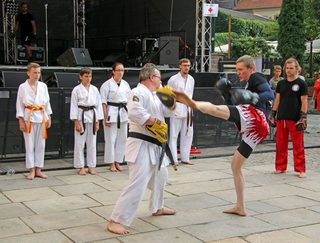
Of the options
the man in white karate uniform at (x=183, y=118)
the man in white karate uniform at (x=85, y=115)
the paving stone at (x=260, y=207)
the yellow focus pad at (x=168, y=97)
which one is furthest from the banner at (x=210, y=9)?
the yellow focus pad at (x=168, y=97)

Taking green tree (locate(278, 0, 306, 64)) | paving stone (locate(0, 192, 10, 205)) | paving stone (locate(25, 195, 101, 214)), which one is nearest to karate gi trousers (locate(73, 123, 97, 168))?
paving stone (locate(25, 195, 101, 214))

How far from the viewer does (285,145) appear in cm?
834

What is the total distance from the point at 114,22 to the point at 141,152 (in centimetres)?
1507

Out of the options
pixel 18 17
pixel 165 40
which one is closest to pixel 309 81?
pixel 165 40

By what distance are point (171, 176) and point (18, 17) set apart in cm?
1102

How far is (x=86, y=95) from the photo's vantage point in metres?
7.98

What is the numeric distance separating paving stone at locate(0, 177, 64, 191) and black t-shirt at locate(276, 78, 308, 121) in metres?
3.83

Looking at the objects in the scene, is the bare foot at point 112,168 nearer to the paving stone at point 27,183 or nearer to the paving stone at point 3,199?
the paving stone at point 27,183

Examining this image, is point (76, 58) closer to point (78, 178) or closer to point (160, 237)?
point (78, 178)

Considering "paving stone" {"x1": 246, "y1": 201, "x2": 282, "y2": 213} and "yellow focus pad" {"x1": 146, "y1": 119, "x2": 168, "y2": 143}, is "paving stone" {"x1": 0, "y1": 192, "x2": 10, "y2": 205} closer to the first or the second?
"yellow focus pad" {"x1": 146, "y1": 119, "x2": 168, "y2": 143}

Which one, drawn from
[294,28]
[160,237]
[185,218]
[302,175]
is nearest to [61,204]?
[185,218]

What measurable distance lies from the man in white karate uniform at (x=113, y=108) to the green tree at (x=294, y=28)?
17.4 metres

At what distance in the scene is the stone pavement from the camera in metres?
5.06

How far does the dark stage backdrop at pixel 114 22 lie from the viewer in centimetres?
1560
